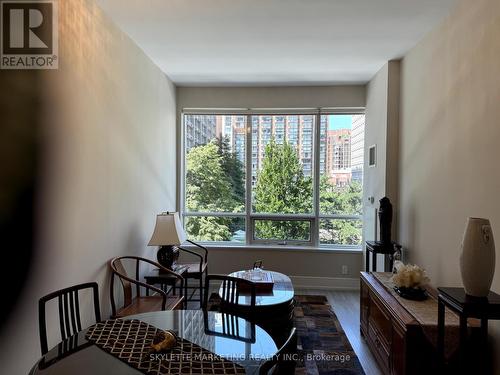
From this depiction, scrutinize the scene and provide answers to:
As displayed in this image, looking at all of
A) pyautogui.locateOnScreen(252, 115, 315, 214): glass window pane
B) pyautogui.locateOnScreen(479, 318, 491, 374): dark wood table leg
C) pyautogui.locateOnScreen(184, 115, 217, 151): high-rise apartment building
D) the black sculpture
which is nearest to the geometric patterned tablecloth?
pyautogui.locateOnScreen(479, 318, 491, 374): dark wood table leg

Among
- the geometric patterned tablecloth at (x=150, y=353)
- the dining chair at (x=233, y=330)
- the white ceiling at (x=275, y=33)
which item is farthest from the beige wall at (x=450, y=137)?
the geometric patterned tablecloth at (x=150, y=353)

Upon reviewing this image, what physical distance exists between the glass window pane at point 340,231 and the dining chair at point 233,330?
3096 mm

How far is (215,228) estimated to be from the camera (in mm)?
5121

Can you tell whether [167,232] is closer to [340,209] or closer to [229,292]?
[229,292]

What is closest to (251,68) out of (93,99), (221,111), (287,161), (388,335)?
(221,111)

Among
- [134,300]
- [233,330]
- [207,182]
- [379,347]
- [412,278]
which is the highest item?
[207,182]

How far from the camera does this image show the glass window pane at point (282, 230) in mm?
5000

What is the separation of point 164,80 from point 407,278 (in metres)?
3.71

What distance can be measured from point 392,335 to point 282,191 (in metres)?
2.87

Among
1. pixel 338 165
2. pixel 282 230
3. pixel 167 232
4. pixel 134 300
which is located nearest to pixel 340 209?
pixel 338 165

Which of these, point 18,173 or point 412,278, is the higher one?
point 18,173

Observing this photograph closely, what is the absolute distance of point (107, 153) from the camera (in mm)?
2889

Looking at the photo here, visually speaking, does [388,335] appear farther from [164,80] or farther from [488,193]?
[164,80]

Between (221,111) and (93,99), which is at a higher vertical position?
(221,111)
